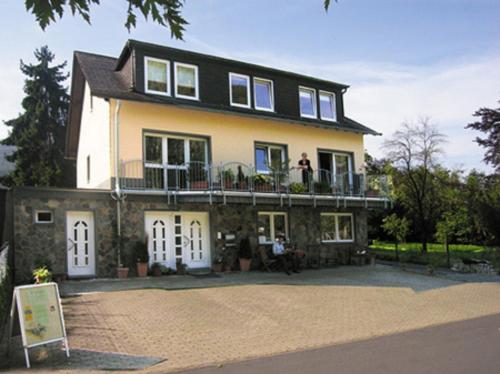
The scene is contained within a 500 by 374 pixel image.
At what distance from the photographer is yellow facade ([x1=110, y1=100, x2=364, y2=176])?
1650cm

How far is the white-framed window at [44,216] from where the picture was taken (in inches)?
566

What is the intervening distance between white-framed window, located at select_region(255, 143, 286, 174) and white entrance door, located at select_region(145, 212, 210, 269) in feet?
11.0

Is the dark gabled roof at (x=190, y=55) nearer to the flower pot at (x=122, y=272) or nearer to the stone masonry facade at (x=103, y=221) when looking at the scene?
the stone masonry facade at (x=103, y=221)

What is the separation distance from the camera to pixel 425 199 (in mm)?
32031

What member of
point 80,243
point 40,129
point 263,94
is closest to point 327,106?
point 263,94

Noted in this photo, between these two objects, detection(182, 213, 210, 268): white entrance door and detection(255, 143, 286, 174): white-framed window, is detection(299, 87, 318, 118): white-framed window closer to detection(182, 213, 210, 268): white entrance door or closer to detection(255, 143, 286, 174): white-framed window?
detection(255, 143, 286, 174): white-framed window

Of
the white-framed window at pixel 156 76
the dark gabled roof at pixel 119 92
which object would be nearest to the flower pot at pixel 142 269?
the dark gabled roof at pixel 119 92

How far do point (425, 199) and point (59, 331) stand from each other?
28.6 m

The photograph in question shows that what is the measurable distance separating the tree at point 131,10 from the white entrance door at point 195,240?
45.6 ft

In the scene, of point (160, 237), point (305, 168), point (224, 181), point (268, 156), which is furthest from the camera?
point (268, 156)

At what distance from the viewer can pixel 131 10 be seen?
3275mm

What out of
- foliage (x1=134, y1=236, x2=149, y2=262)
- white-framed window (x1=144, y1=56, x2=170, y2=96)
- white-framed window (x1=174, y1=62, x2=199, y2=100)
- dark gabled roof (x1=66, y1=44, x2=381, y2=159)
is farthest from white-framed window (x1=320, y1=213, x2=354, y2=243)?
white-framed window (x1=144, y1=56, x2=170, y2=96)

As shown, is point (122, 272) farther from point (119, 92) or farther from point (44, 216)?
point (119, 92)

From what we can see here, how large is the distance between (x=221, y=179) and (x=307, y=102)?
725 cm
